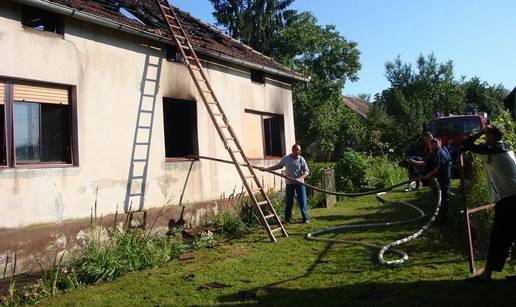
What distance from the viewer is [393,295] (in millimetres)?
4980

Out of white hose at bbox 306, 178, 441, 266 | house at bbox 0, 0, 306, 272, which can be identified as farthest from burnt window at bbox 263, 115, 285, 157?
white hose at bbox 306, 178, 441, 266

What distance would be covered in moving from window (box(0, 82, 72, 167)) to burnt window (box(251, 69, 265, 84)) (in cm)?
585

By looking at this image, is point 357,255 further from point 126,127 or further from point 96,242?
point 126,127

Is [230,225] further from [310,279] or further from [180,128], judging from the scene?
[310,279]

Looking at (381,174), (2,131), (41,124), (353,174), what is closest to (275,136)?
(353,174)

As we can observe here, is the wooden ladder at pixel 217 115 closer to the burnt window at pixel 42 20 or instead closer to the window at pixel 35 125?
the burnt window at pixel 42 20

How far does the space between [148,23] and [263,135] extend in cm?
434

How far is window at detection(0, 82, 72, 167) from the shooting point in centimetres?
659

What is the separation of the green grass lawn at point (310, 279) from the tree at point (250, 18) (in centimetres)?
2161

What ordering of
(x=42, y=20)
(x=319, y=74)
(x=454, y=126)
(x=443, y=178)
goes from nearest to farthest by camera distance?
(x=42, y=20) → (x=443, y=178) → (x=454, y=126) → (x=319, y=74)

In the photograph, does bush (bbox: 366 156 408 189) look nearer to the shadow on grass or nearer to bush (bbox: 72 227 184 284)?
bush (bbox: 72 227 184 284)

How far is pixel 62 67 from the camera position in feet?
24.0

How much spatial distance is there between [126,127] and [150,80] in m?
1.17

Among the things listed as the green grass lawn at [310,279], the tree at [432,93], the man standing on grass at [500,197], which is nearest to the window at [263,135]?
the green grass lawn at [310,279]
